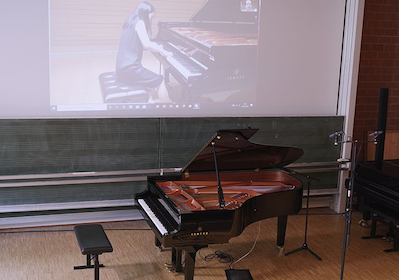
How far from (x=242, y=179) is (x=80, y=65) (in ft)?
6.62

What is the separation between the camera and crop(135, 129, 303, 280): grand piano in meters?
3.97

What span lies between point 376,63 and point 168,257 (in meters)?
3.53

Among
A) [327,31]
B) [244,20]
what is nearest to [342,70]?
[327,31]

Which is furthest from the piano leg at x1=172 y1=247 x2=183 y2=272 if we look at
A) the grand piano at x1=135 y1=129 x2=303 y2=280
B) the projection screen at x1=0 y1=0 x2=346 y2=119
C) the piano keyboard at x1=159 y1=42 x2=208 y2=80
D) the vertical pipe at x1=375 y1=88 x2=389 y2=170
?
the vertical pipe at x1=375 y1=88 x2=389 y2=170

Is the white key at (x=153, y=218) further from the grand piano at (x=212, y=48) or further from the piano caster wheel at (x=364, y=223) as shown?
the piano caster wheel at (x=364, y=223)

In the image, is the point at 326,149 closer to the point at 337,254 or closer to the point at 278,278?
the point at 337,254

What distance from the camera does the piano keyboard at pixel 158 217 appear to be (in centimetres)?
407

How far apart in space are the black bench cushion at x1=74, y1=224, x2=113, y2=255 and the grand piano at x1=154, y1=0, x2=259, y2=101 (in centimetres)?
206

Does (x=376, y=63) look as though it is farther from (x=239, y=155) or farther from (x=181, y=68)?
(x=239, y=155)

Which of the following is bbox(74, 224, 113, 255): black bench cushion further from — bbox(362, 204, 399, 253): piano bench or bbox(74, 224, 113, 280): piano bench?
bbox(362, 204, 399, 253): piano bench

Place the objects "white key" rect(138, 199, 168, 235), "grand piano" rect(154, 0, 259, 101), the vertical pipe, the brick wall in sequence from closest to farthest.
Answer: "white key" rect(138, 199, 168, 235)
"grand piano" rect(154, 0, 259, 101)
the vertical pipe
the brick wall

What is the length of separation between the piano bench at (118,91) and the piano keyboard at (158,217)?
1.35m

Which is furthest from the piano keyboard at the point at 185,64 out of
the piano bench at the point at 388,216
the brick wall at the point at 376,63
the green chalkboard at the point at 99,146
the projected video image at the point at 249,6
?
the piano bench at the point at 388,216

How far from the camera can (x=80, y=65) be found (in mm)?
5387
